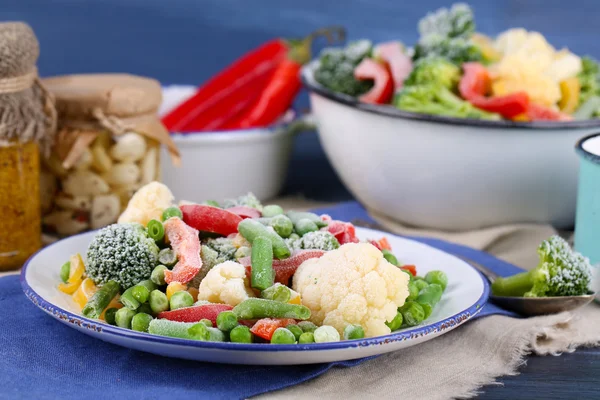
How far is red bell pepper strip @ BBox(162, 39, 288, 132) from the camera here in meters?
2.84

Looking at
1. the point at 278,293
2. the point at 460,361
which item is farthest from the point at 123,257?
the point at 460,361

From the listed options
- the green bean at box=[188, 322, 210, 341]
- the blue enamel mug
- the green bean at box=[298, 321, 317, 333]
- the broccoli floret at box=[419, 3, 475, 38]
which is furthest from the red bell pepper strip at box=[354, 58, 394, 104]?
the green bean at box=[188, 322, 210, 341]

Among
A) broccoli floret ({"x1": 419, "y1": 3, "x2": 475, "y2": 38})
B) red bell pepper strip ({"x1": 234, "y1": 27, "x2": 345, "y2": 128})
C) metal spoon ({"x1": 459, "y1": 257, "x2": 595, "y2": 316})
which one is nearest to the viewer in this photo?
metal spoon ({"x1": 459, "y1": 257, "x2": 595, "y2": 316})

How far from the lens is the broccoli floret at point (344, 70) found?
→ 251 cm

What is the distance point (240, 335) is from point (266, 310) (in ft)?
0.25

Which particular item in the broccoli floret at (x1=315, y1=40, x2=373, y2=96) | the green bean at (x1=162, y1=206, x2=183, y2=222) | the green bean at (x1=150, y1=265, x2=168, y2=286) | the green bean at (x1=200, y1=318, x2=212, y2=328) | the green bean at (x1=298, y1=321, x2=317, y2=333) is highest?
the broccoli floret at (x1=315, y1=40, x2=373, y2=96)

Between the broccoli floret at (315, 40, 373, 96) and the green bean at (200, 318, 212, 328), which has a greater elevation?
the broccoli floret at (315, 40, 373, 96)

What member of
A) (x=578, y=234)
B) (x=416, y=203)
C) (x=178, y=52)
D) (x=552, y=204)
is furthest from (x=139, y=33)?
(x=578, y=234)

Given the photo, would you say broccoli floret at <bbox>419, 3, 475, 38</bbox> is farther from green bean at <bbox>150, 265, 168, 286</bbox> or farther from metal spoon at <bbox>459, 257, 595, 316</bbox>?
green bean at <bbox>150, 265, 168, 286</bbox>

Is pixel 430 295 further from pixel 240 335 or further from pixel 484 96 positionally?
pixel 484 96

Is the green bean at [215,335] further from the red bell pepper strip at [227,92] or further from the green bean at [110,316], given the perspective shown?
the red bell pepper strip at [227,92]

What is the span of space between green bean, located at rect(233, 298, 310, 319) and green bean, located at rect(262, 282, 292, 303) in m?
0.03

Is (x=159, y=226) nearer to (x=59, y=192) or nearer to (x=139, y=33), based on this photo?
(x=59, y=192)

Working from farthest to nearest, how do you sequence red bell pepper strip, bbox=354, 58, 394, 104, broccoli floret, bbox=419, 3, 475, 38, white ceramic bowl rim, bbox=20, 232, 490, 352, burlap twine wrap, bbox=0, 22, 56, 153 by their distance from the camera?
broccoli floret, bbox=419, 3, 475, 38 → red bell pepper strip, bbox=354, 58, 394, 104 → burlap twine wrap, bbox=0, 22, 56, 153 → white ceramic bowl rim, bbox=20, 232, 490, 352
